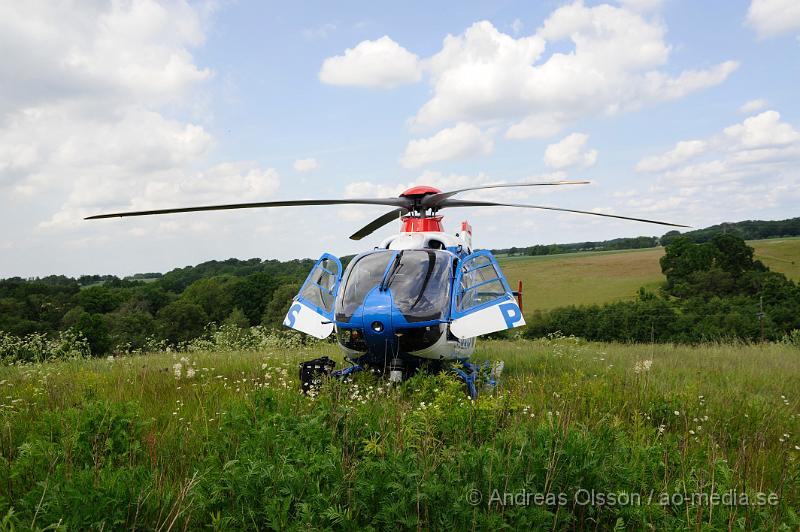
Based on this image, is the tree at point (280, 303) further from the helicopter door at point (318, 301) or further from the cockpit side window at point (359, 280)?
the cockpit side window at point (359, 280)

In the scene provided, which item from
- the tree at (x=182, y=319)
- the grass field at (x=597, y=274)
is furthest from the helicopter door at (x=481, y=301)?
the grass field at (x=597, y=274)

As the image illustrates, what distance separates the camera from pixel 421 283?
22.6 ft

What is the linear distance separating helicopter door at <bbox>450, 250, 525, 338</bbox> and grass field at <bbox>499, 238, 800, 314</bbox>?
52.5 meters

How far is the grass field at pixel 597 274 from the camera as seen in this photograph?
6100cm

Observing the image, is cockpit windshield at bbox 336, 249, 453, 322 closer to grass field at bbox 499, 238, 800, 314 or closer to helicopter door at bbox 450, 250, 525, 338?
helicopter door at bbox 450, 250, 525, 338

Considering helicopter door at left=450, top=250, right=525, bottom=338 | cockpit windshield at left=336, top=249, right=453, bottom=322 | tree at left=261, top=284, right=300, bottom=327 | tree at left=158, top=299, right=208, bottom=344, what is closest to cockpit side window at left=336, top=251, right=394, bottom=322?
cockpit windshield at left=336, top=249, right=453, bottom=322

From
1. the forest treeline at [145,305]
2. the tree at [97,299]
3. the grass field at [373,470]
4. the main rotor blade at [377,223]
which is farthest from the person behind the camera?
the tree at [97,299]

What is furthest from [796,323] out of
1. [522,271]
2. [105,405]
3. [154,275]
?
[154,275]

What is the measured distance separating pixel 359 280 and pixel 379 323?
2.81ft

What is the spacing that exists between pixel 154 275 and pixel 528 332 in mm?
58612

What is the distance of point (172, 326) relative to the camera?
2009 inches

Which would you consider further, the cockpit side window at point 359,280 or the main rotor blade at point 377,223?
the main rotor blade at point 377,223

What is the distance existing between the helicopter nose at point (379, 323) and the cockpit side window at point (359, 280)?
0.83ft

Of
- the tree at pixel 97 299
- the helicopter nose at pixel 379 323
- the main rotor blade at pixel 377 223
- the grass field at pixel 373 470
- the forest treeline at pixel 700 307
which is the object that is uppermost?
the main rotor blade at pixel 377 223
